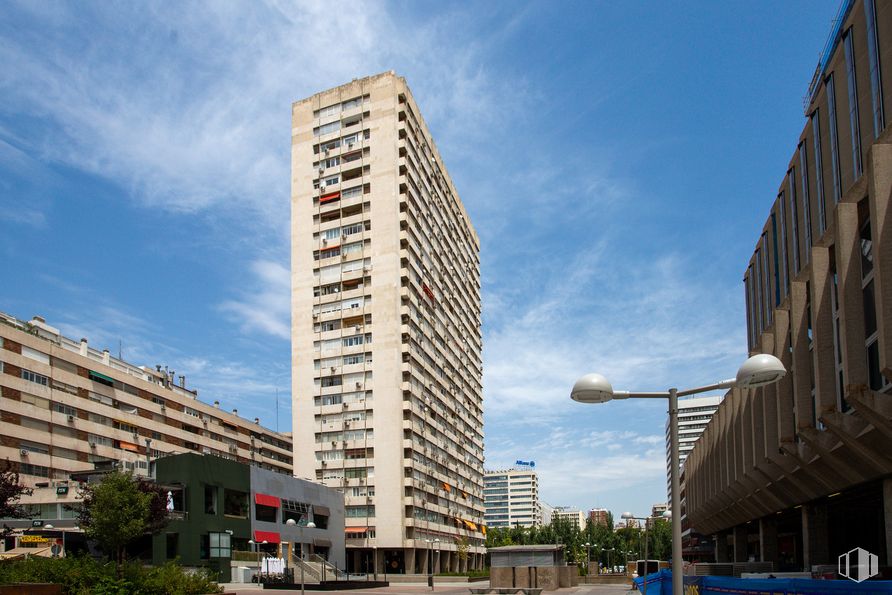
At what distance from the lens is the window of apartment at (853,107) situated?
1248 inches

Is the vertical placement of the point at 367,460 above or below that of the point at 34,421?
below

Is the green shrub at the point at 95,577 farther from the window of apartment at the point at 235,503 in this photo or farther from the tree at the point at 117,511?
the window of apartment at the point at 235,503

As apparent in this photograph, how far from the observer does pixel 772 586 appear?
13867mm

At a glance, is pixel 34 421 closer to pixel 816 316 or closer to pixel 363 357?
pixel 363 357

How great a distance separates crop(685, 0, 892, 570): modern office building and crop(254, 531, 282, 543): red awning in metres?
32.6

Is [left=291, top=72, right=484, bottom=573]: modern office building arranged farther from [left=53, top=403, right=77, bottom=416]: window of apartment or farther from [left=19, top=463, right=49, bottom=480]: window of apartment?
[left=19, top=463, right=49, bottom=480]: window of apartment

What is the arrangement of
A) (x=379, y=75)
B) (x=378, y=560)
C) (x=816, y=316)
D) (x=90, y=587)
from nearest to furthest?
1. (x=90, y=587)
2. (x=816, y=316)
3. (x=378, y=560)
4. (x=379, y=75)

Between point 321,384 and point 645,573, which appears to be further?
point 321,384

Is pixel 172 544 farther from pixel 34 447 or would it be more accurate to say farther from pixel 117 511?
pixel 34 447

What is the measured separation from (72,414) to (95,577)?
41.4m

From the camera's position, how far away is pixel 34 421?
62938 mm

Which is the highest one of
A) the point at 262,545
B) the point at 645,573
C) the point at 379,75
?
the point at 379,75

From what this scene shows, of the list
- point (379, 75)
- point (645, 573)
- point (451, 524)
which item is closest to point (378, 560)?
point (451, 524)

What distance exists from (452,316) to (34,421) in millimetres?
52336
